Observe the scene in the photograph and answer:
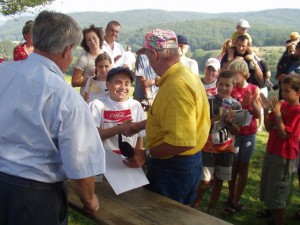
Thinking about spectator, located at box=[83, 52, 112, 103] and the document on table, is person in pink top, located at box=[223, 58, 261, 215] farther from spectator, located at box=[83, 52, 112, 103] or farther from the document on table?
the document on table

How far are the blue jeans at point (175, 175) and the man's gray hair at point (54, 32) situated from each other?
107 cm

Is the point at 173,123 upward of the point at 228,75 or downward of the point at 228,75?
upward

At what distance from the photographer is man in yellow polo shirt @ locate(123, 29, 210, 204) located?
7.00 feet

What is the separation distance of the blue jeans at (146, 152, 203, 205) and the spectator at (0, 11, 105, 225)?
28.4 inches

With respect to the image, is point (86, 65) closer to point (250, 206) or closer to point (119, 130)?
point (119, 130)

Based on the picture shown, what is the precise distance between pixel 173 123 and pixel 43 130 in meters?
0.77

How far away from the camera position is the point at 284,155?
368 centimetres

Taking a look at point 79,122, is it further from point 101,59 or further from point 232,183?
point 232,183

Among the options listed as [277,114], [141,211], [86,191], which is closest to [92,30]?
[277,114]

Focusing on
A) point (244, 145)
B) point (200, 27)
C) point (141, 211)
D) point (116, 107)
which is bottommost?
point (200, 27)

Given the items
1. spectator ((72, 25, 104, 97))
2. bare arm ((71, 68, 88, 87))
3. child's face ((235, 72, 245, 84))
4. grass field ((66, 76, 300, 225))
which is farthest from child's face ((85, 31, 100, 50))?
grass field ((66, 76, 300, 225))

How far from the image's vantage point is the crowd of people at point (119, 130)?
1.73m

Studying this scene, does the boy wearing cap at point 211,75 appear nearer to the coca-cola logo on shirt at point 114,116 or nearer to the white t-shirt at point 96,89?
the white t-shirt at point 96,89

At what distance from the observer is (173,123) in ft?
6.98
